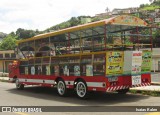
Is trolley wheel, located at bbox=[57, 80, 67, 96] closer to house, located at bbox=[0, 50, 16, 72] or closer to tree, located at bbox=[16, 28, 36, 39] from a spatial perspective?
house, located at bbox=[0, 50, 16, 72]

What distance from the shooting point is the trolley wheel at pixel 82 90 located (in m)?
13.4

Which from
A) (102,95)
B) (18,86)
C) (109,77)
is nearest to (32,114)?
(109,77)

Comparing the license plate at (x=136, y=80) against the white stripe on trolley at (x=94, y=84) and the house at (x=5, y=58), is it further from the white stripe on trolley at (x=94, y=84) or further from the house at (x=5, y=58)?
the house at (x=5, y=58)

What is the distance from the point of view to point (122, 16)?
510 inches

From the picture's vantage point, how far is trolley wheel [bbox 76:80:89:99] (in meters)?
13.4

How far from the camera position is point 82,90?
13617 mm

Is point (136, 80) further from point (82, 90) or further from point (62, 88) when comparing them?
point (62, 88)

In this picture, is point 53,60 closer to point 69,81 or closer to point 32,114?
point 69,81

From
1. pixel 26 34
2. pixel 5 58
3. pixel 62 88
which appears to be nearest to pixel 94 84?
pixel 62 88

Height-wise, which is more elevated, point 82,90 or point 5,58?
point 5,58

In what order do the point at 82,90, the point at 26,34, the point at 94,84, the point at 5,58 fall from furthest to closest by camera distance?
the point at 26,34 → the point at 5,58 → the point at 82,90 → the point at 94,84

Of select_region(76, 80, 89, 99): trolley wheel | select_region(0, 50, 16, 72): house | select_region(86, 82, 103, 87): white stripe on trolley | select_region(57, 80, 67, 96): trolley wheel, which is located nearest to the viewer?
select_region(86, 82, 103, 87): white stripe on trolley

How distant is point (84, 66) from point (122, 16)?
2710mm

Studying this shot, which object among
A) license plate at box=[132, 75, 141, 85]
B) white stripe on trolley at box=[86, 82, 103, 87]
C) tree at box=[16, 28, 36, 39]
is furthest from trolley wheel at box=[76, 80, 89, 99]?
tree at box=[16, 28, 36, 39]
